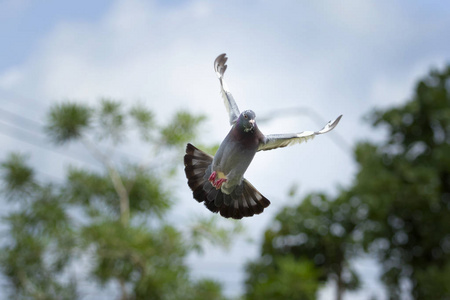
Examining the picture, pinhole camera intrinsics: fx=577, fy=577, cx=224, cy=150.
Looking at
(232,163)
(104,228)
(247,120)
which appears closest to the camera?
(247,120)

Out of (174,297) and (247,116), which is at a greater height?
(174,297)

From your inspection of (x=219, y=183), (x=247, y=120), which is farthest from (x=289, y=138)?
(x=219, y=183)

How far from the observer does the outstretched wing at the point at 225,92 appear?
4.22ft

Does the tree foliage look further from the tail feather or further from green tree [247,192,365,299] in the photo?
the tail feather

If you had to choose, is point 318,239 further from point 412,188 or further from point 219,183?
point 219,183

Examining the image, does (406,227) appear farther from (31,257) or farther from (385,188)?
(31,257)

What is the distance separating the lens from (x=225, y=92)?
1.34m

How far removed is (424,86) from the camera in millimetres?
13992

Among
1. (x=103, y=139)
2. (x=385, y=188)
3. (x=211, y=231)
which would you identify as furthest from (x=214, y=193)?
(x=385, y=188)

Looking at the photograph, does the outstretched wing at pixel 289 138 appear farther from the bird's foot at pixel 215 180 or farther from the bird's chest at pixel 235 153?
the bird's foot at pixel 215 180

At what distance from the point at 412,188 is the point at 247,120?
11.9 meters

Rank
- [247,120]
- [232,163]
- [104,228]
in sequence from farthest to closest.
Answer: [104,228] < [232,163] < [247,120]

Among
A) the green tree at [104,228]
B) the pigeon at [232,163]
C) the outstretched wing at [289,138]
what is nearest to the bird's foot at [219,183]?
the pigeon at [232,163]

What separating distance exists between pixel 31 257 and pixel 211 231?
121 inches
